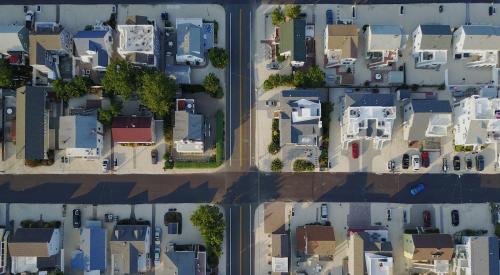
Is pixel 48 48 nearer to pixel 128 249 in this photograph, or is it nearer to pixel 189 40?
Result: pixel 189 40

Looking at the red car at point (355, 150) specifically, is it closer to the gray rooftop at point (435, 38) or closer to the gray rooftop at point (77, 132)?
the gray rooftop at point (435, 38)

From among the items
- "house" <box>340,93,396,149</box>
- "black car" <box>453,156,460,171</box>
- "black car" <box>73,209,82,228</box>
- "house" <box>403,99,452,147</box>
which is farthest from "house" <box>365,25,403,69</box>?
"black car" <box>73,209,82,228</box>

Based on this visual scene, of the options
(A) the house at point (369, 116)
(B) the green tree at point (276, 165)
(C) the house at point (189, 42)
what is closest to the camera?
(A) the house at point (369, 116)

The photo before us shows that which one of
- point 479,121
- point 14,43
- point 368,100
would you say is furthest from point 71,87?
point 479,121

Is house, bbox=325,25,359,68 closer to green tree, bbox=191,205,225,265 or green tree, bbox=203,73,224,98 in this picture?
green tree, bbox=203,73,224,98

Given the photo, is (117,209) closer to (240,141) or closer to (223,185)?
(223,185)

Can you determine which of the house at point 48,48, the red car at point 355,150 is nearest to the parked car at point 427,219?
the red car at point 355,150
